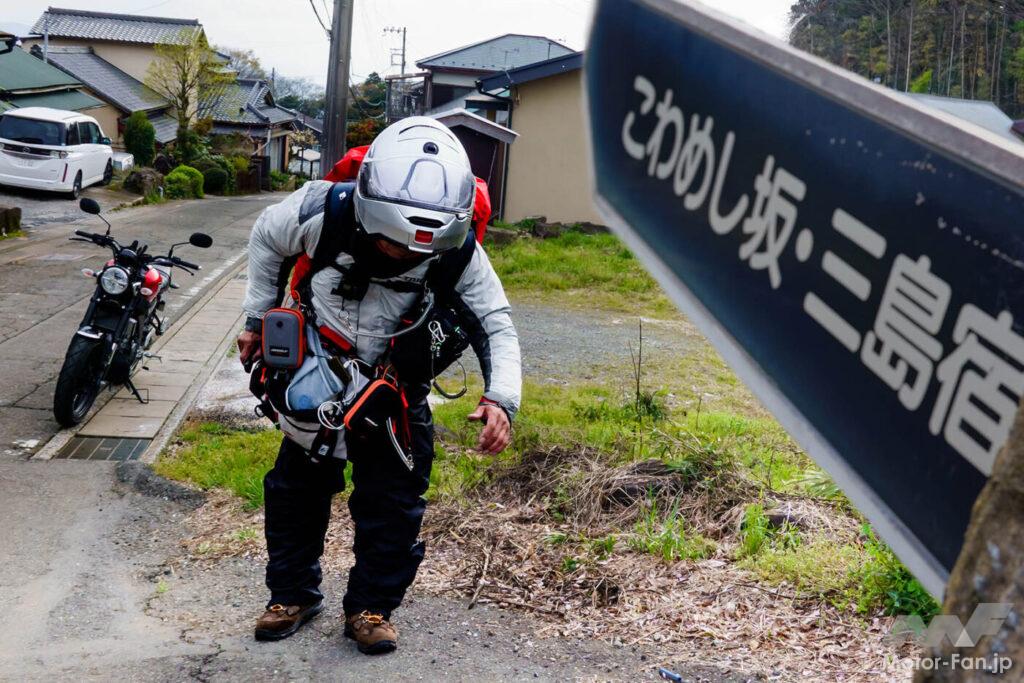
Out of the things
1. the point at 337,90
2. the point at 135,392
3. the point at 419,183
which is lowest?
the point at 135,392

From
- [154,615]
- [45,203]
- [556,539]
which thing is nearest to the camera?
[154,615]

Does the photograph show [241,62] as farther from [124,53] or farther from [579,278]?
[579,278]

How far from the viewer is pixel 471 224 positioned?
3934 mm

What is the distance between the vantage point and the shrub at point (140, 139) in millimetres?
35031

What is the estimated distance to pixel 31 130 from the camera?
23.1m

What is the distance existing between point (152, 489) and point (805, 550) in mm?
3689

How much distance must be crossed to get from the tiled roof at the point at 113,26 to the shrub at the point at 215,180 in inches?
421

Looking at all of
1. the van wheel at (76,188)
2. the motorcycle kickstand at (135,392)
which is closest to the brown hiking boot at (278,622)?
the motorcycle kickstand at (135,392)

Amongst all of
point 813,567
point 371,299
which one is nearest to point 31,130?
point 371,299

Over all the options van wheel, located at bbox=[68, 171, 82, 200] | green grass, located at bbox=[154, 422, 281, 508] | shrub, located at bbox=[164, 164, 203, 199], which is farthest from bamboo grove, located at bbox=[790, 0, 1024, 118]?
shrub, located at bbox=[164, 164, 203, 199]

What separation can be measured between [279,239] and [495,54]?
137 feet

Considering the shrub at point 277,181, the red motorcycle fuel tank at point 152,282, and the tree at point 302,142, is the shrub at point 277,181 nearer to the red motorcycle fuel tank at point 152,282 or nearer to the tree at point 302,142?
the tree at point 302,142

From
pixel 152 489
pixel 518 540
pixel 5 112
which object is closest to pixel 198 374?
pixel 152 489

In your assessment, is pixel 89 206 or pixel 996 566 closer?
pixel 996 566
